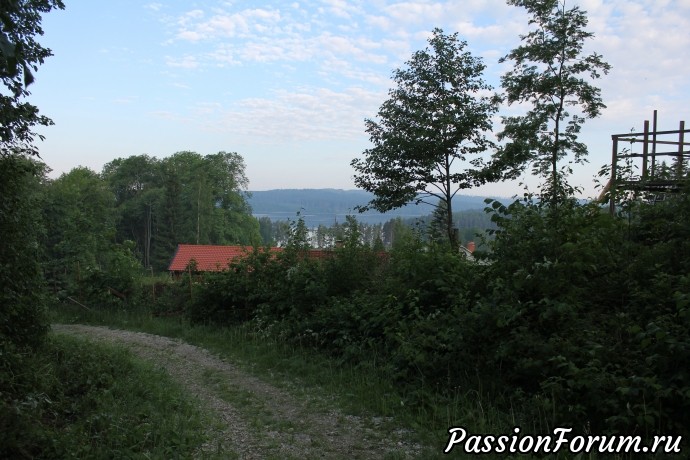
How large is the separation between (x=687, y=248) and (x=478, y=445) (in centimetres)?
358

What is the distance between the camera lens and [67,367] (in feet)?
22.6

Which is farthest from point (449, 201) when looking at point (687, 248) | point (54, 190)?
point (54, 190)

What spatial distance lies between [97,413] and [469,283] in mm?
5235

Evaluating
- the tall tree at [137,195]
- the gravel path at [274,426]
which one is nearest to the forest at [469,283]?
the gravel path at [274,426]

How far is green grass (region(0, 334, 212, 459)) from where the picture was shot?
452cm

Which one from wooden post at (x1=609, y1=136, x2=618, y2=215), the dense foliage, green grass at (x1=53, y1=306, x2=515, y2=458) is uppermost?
wooden post at (x1=609, y1=136, x2=618, y2=215)

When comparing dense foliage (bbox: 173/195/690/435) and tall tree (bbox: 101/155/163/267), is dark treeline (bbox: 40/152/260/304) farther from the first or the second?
dense foliage (bbox: 173/195/690/435)

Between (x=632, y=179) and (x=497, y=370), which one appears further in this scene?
(x=632, y=179)

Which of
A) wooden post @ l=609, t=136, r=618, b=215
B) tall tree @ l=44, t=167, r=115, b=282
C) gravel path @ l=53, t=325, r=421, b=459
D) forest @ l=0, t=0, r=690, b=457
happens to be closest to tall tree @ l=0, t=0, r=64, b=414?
forest @ l=0, t=0, r=690, b=457

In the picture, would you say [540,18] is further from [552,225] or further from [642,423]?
[642,423]

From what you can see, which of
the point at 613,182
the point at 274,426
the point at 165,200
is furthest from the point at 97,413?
the point at 165,200

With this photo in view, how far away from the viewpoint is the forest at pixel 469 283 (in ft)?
16.5

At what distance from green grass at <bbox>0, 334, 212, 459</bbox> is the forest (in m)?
0.08

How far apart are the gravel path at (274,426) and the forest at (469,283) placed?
1.04 m
